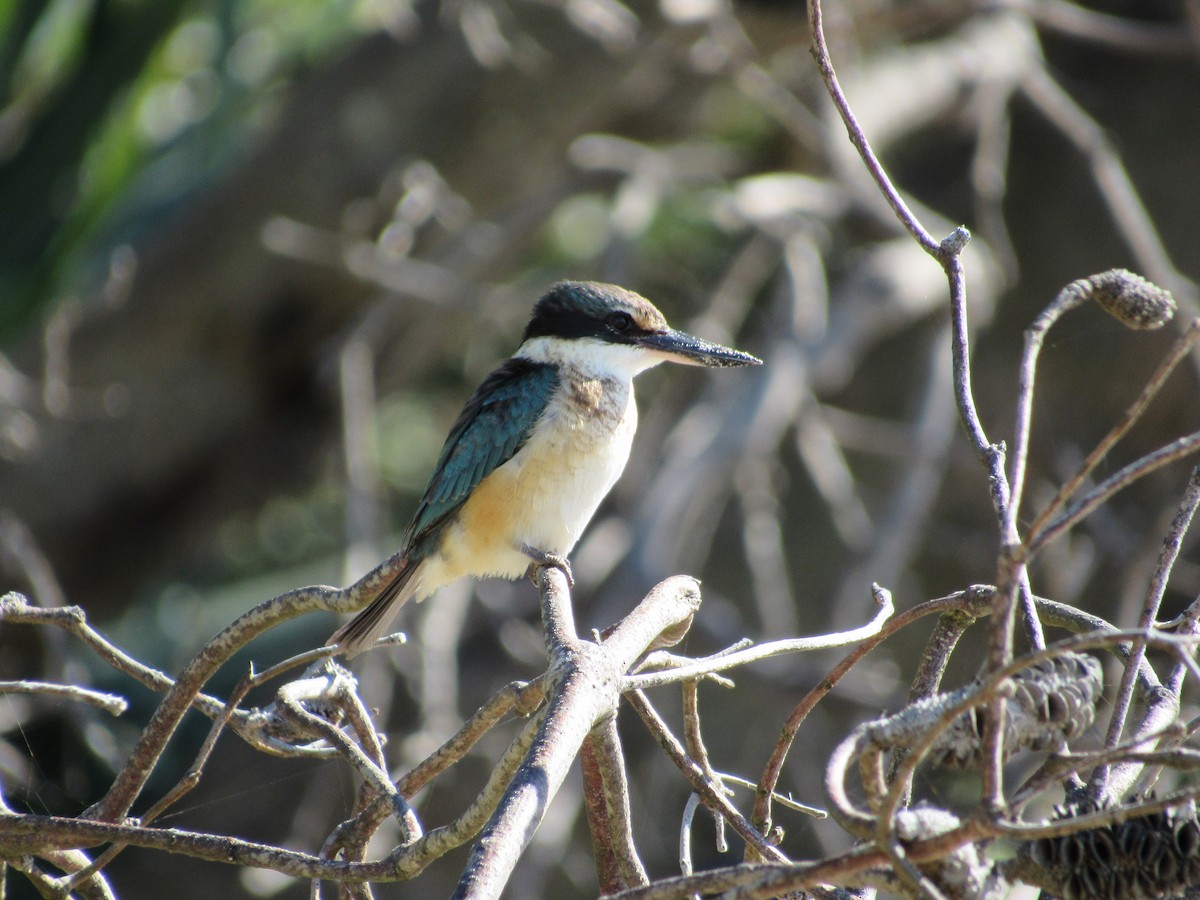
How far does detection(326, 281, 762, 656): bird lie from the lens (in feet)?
8.91

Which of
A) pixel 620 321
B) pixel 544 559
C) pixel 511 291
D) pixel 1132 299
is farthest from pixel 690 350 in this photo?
pixel 1132 299

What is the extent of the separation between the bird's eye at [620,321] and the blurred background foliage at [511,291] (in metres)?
0.90

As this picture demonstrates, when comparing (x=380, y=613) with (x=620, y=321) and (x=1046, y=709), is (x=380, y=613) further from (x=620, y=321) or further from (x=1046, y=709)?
(x=1046, y=709)

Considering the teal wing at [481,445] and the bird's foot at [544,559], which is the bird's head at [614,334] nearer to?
the teal wing at [481,445]

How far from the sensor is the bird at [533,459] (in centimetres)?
271

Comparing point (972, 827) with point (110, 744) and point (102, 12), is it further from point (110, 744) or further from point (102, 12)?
point (102, 12)

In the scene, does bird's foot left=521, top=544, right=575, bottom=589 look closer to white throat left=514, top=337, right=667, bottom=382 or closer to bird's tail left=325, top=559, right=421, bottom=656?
bird's tail left=325, top=559, right=421, bottom=656

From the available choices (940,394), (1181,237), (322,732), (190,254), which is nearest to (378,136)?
(190,254)

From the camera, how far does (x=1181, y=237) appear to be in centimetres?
492

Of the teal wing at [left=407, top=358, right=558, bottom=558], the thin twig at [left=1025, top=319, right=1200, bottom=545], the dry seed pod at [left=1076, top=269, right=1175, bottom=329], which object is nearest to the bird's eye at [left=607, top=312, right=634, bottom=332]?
the teal wing at [left=407, top=358, right=558, bottom=558]

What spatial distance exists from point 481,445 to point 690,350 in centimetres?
54

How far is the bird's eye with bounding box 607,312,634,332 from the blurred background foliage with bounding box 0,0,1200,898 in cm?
90

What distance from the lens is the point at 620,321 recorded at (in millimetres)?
3010

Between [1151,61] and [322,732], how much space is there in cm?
519
